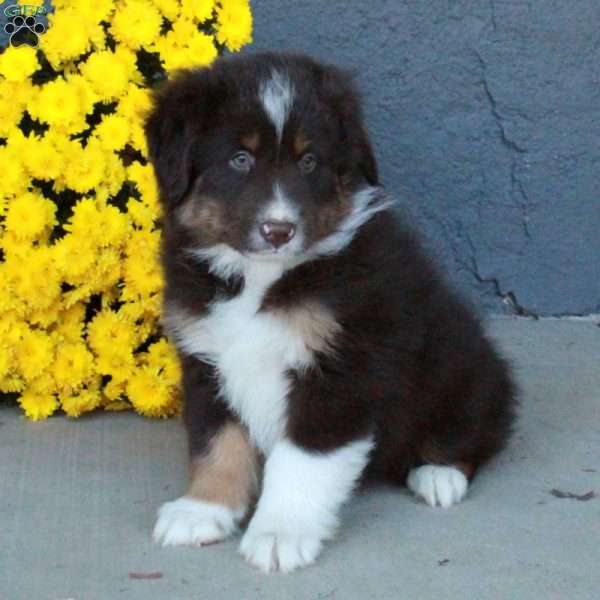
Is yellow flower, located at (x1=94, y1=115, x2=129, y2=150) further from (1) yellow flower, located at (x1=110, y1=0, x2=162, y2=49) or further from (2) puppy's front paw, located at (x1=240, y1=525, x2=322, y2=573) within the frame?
(2) puppy's front paw, located at (x1=240, y1=525, x2=322, y2=573)

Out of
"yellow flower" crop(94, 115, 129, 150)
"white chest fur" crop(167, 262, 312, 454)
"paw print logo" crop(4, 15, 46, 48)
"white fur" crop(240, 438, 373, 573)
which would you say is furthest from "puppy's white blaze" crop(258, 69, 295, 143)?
"paw print logo" crop(4, 15, 46, 48)

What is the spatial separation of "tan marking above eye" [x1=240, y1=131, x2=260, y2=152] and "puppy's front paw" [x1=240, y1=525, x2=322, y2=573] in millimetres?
1105

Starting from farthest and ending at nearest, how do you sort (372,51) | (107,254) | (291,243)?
1. (372,51)
2. (107,254)
3. (291,243)

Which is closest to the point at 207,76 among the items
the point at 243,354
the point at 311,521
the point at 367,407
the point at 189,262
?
the point at 189,262

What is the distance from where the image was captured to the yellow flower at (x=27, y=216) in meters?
4.68

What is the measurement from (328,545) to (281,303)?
0.73m

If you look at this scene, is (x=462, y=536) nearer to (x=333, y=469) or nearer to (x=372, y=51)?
(x=333, y=469)

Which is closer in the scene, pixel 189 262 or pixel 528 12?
pixel 189 262

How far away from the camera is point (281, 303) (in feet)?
12.4

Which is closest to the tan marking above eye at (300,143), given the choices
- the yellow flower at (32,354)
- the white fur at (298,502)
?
the white fur at (298,502)

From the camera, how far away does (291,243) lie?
359cm

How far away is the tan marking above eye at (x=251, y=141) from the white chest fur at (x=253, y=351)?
370mm

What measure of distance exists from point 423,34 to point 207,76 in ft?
8.41

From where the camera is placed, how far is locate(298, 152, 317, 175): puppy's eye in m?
3.71
